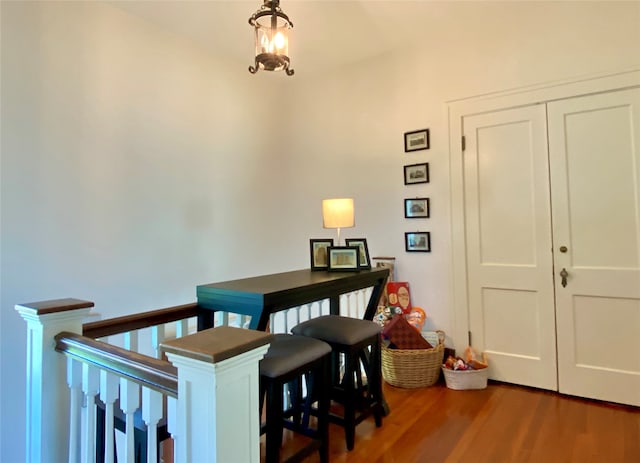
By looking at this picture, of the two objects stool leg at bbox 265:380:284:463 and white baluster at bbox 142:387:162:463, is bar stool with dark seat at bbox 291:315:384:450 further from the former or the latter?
white baluster at bbox 142:387:162:463

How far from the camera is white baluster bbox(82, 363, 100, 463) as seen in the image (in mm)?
1326

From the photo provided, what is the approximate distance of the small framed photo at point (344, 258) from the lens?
241 centimetres

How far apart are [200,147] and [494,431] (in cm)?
312

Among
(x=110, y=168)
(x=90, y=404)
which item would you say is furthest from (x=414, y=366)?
(x=110, y=168)

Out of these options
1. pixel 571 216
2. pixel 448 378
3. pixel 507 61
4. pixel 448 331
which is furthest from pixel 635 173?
pixel 448 378

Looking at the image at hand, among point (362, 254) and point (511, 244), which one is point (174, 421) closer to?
point (362, 254)

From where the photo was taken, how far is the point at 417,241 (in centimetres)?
339

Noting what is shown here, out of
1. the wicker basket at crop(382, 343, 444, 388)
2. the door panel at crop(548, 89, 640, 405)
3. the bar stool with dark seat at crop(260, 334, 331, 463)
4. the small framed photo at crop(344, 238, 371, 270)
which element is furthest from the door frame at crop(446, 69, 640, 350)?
the bar stool with dark seat at crop(260, 334, 331, 463)

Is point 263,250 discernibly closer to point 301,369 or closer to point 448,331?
point 448,331

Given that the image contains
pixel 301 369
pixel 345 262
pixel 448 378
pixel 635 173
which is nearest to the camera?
pixel 301 369

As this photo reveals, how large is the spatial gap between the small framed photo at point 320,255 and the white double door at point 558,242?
1.39 m

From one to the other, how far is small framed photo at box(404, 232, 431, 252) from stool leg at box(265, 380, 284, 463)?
203cm

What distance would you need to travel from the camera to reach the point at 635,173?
259 centimetres

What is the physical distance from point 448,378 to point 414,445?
92 cm
